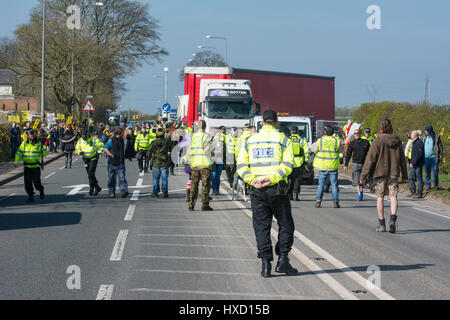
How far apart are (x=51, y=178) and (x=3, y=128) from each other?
12.2 meters

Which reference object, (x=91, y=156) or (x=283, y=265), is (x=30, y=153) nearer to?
(x=91, y=156)

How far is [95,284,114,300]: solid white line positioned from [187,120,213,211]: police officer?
6893 mm

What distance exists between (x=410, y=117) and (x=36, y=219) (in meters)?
17.2

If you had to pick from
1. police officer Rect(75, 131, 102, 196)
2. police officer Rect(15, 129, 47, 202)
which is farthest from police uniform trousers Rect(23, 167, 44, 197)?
police officer Rect(75, 131, 102, 196)

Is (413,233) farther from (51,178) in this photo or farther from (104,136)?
(51,178)

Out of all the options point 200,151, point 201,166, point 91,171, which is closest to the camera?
point 201,166

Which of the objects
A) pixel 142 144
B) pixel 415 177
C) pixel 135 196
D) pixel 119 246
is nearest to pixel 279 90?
pixel 142 144

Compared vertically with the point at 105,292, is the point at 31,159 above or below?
above

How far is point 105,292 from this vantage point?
6.61 metres

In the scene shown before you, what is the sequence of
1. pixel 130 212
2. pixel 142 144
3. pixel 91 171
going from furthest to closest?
pixel 142 144
pixel 91 171
pixel 130 212

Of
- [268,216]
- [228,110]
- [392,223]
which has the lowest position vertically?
[392,223]

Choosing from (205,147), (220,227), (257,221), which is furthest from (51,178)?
(257,221)

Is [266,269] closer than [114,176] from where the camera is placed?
Yes

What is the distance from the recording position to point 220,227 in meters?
11.4
